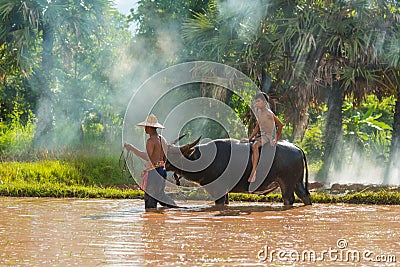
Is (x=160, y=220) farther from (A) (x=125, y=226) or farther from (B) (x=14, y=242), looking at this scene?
(B) (x=14, y=242)

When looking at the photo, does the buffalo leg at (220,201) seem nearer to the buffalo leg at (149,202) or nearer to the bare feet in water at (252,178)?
the bare feet in water at (252,178)

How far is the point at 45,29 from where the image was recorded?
2033cm

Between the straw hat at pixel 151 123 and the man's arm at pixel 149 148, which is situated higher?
the straw hat at pixel 151 123

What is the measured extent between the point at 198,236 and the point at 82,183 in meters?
8.01

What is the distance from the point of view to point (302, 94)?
51.0 ft

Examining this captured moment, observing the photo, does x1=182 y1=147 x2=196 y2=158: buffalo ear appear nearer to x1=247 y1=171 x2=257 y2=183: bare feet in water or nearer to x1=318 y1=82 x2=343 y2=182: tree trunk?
x1=247 y1=171 x2=257 y2=183: bare feet in water

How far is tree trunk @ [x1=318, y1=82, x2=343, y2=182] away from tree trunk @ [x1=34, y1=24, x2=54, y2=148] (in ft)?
28.9

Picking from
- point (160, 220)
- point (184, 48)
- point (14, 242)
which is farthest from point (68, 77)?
point (14, 242)

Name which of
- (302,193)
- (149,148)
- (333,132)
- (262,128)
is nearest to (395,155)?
(333,132)

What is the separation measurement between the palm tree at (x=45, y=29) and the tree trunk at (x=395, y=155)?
1016 cm

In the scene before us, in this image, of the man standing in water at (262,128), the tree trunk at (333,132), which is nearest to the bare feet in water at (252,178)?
the man standing in water at (262,128)

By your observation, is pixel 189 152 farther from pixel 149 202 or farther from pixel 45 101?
pixel 45 101

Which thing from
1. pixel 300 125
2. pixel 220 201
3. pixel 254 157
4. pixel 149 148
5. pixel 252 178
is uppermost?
pixel 300 125

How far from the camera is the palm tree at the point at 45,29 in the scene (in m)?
19.0
